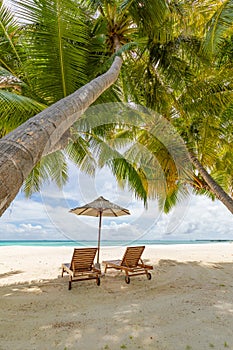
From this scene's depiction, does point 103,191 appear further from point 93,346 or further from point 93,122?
point 93,346

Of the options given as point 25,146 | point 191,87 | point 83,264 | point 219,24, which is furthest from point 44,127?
point 191,87

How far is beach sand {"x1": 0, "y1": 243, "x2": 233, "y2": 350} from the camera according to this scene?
2.88 metres

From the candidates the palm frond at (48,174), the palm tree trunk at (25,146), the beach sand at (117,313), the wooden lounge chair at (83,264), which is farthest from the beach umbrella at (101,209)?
the palm tree trunk at (25,146)

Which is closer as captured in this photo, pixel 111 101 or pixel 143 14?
pixel 143 14

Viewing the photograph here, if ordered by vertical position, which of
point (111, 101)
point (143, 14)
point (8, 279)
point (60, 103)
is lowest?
point (8, 279)

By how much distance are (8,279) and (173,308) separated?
14.6ft

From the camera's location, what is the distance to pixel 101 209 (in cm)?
703

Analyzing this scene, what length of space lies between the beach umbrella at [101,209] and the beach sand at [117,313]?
1.77m

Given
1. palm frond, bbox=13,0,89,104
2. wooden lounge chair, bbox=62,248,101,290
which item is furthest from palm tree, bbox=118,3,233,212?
wooden lounge chair, bbox=62,248,101,290

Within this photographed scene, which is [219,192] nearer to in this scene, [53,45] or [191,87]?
[191,87]

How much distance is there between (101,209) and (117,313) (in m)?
3.49

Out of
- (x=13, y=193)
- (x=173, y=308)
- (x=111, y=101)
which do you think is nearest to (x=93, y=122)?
(x=111, y=101)

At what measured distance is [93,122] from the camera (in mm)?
6066

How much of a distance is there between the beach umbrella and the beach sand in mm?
1771
